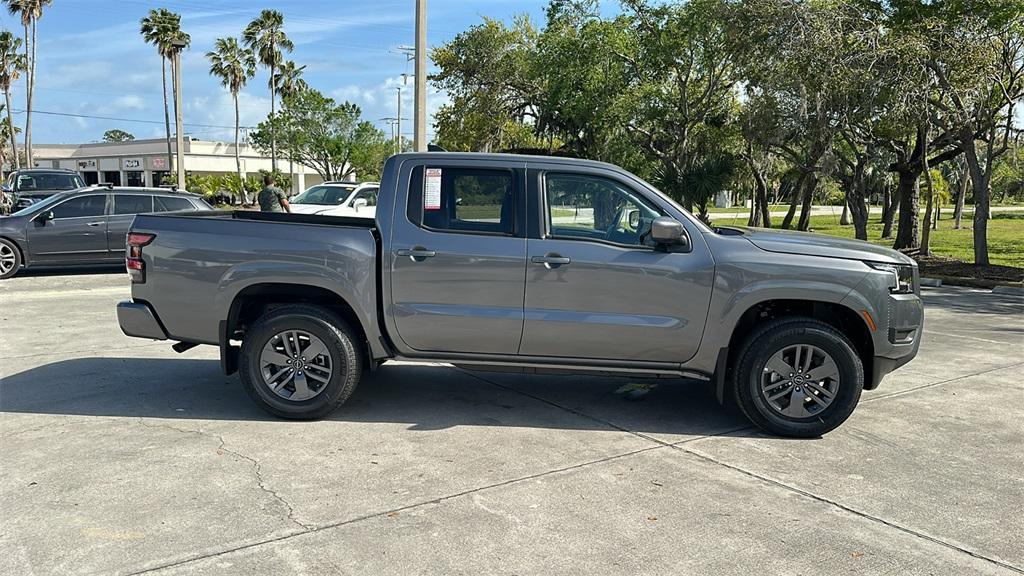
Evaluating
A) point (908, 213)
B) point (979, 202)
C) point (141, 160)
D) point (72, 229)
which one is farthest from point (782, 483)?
point (141, 160)

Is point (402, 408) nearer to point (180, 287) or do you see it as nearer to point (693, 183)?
point (180, 287)

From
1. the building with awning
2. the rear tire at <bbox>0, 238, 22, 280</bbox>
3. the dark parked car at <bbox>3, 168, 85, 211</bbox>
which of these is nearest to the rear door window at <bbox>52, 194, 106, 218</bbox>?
the rear tire at <bbox>0, 238, 22, 280</bbox>

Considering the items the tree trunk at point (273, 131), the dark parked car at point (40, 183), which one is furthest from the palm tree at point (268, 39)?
the dark parked car at point (40, 183)

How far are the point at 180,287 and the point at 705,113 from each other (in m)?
24.2

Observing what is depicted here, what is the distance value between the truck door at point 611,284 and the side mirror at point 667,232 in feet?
0.24

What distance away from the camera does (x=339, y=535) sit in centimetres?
395

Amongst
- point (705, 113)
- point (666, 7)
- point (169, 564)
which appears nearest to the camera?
point (169, 564)

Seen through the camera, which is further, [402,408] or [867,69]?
[867,69]

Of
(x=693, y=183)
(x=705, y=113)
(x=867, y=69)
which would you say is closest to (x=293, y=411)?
(x=867, y=69)

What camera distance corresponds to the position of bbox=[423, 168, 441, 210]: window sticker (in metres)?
5.71

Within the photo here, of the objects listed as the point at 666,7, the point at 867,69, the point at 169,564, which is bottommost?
the point at 169,564

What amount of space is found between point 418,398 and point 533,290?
1.56 m

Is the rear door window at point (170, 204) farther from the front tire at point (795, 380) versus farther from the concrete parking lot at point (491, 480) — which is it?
the front tire at point (795, 380)

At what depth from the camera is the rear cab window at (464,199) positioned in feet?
18.6
